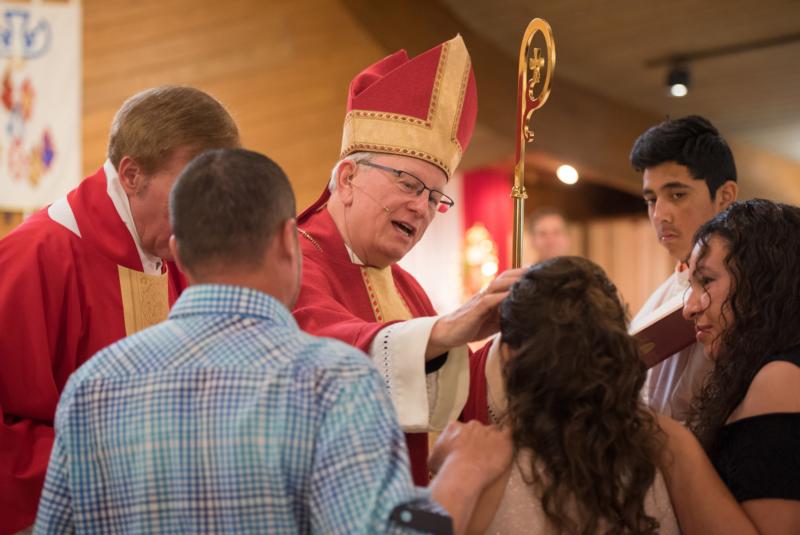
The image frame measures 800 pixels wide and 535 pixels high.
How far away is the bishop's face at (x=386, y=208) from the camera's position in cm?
267

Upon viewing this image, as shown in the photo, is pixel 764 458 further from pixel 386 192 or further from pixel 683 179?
pixel 683 179

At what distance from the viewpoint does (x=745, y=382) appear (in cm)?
225

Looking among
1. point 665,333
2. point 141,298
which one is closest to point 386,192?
point 141,298

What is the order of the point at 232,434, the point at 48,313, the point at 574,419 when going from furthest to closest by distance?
1. the point at 48,313
2. the point at 574,419
3. the point at 232,434

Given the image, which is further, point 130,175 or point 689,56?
point 689,56

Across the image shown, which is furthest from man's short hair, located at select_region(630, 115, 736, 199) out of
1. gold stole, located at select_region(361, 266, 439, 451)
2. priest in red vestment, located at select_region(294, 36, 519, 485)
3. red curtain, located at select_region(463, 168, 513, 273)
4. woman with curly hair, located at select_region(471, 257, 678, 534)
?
red curtain, located at select_region(463, 168, 513, 273)

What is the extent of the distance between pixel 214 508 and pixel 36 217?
132 centimetres

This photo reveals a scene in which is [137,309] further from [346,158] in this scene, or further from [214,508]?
[214,508]

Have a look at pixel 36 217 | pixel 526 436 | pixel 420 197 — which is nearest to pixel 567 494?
pixel 526 436

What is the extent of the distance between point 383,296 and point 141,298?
660mm

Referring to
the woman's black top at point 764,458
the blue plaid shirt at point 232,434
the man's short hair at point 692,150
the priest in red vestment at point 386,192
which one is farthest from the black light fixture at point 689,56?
the blue plaid shirt at point 232,434

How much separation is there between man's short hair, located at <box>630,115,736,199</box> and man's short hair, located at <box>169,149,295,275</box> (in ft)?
6.87

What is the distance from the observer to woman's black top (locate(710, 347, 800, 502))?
2057 millimetres

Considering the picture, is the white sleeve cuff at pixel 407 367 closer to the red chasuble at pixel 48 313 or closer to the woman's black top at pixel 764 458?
the woman's black top at pixel 764 458
